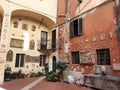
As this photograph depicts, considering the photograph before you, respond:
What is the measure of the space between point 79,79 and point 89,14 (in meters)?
4.57

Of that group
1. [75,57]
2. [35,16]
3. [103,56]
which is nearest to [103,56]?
[103,56]

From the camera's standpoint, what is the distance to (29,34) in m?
11.9

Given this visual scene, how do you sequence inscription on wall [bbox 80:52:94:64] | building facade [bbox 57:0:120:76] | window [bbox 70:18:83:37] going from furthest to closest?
window [bbox 70:18:83:37]
inscription on wall [bbox 80:52:94:64]
building facade [bbox 57:0:120:76]

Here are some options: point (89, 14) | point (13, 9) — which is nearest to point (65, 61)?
point (89, 14)

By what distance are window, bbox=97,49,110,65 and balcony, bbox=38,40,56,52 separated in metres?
5.48

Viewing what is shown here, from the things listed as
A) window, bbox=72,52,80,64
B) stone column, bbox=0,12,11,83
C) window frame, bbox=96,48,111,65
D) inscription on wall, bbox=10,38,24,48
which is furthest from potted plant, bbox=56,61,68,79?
stone column, bbox=0,12,11,83

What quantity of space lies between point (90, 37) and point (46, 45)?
601cm

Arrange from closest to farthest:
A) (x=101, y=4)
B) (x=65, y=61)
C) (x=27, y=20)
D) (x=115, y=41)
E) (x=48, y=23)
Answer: (x=115, y=41), (x=101, y=4), (x=65, y=61), (x=27, y=20), (x=48, y=23)

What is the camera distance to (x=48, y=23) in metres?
13.2

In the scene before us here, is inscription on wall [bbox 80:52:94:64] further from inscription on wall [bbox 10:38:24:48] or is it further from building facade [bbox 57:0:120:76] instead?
inscription on wall [bbox 10:38:24:48]

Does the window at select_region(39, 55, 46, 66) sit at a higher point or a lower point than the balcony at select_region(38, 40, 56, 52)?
lower

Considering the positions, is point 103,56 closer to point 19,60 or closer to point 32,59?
point 32,59

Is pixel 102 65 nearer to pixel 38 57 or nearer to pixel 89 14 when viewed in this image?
pixel 89 14

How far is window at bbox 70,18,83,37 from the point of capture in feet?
30.4
